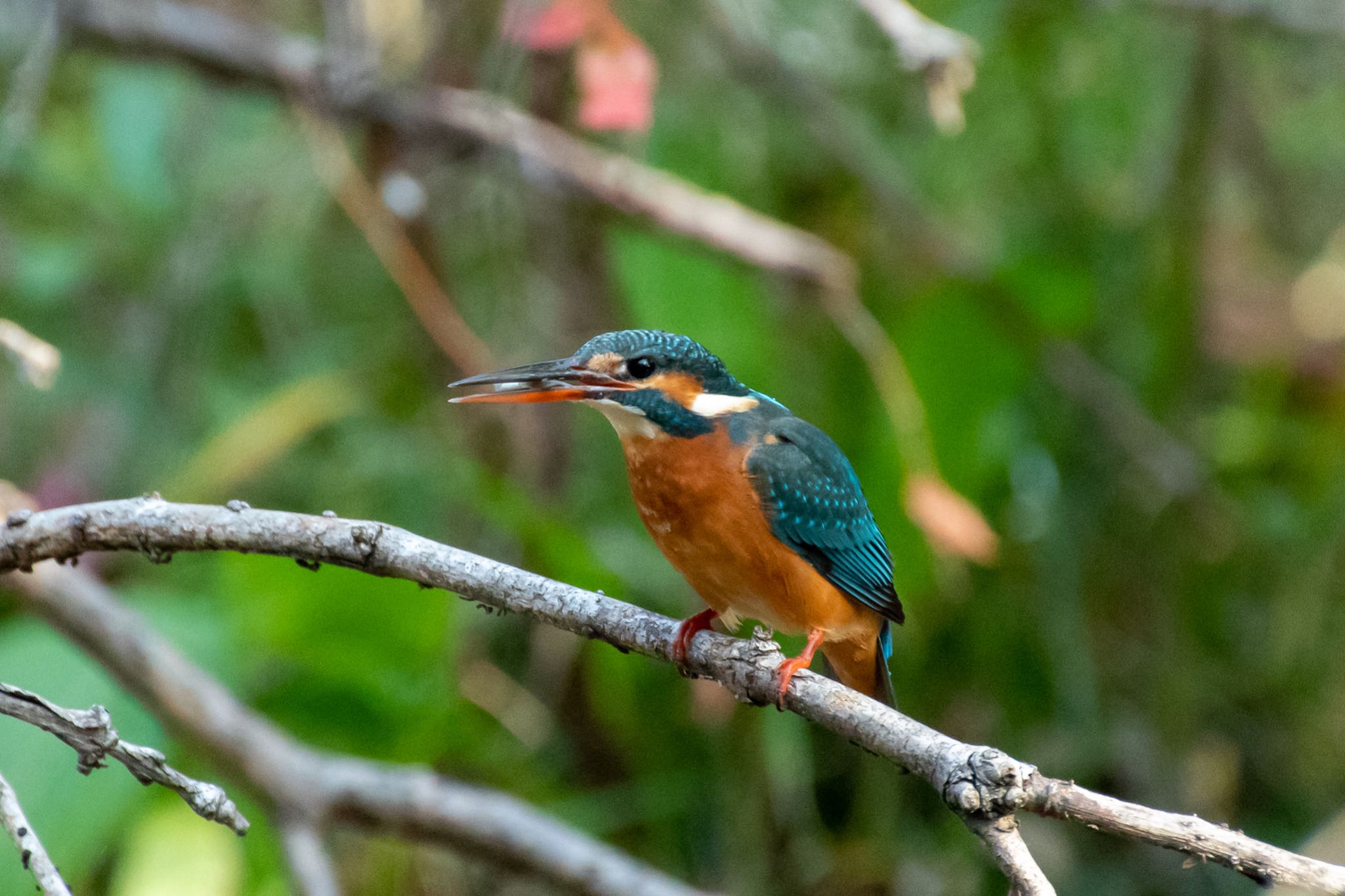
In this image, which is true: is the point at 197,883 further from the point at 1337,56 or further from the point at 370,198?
the point at 1337,56

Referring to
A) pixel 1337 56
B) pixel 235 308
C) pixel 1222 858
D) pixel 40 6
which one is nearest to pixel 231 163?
pixel 235 308

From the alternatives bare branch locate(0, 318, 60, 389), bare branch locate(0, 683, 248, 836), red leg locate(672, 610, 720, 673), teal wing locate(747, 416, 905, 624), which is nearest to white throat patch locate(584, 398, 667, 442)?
teal wing locate(747, 416, 905, 624)

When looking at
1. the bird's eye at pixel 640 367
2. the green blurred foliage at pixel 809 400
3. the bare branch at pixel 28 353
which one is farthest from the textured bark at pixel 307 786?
the bird's eye at pixel 640 367

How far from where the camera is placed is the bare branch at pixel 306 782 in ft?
7.66

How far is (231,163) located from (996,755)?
3.98 meters

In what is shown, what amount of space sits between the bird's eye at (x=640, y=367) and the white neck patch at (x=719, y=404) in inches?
5.0

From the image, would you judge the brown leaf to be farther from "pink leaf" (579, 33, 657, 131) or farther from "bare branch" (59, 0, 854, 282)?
"pink leaf" (579, 33, 657, 131)

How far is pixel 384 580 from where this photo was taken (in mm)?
2670

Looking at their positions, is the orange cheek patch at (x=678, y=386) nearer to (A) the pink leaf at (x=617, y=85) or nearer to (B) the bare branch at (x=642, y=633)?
(B) the bare branch at (x=642, y=633)

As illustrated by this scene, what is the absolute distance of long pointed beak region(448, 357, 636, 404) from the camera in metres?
1.60

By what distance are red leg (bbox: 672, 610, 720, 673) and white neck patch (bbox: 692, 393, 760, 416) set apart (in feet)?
1.07

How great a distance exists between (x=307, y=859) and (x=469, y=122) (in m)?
1.92

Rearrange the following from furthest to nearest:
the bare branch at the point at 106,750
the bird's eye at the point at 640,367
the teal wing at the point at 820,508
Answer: the teal wing at the point at 820,508
the bird's eye at the point at 640,367
the bare branch at the point at 106,750

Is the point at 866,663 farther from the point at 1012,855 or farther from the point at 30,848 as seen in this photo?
the point at 30,848
